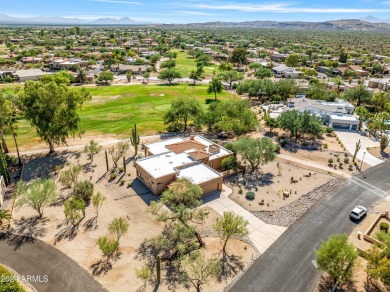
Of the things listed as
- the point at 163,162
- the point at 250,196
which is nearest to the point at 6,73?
the point at 163,162

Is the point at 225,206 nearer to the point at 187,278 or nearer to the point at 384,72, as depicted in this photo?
the point at 187,278

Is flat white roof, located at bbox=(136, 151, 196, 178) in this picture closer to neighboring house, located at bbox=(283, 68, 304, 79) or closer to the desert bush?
the desert bush

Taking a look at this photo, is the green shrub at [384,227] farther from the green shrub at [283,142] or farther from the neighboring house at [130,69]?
the neighboring house at [130,69]

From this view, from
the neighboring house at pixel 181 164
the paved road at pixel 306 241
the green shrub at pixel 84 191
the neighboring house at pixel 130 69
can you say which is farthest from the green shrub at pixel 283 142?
the neighboring house at pixel 130 69

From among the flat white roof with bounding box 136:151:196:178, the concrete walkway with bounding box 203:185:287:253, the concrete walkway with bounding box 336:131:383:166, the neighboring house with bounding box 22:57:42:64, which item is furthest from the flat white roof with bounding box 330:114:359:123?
the neighboring house with bounding box 22:57:42:64

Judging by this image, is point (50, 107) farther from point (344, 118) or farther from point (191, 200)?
point (344, 118)

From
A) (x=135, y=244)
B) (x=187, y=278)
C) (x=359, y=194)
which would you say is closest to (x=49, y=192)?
(x=135, y=244)
